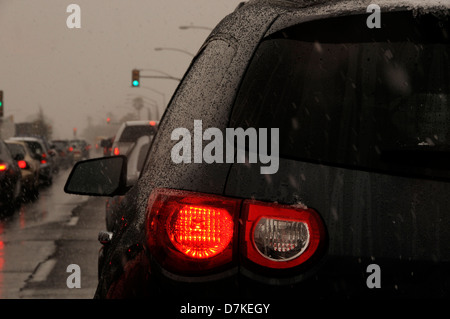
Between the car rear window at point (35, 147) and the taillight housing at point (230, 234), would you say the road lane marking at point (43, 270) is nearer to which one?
the taillight housing at point (230, 234)

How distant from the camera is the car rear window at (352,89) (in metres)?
2.19

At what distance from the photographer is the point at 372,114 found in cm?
223

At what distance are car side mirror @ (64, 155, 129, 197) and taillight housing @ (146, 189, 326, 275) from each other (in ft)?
4.55

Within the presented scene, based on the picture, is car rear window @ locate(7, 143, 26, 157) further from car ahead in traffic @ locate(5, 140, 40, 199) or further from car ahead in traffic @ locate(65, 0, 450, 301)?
car ahead in traffic @ locate(65, 0, 450, 301)

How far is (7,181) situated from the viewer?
16625mm

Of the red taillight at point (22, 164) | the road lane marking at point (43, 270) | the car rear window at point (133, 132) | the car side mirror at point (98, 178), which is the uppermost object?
the car side mirror at point (98, 178)

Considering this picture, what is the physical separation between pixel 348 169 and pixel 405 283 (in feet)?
1.02

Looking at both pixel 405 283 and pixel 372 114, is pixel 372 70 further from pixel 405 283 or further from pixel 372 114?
pixel 405 283

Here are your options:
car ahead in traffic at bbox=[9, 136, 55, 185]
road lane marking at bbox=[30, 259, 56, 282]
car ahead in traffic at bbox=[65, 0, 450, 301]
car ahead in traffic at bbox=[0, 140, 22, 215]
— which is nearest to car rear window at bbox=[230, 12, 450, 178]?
car ahead in traffic at bbox=[65, 0, 450, 301]

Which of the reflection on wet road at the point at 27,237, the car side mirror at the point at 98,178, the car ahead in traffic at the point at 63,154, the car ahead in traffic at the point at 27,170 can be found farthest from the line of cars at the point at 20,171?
the car ahead in traffic at the point at 63,154

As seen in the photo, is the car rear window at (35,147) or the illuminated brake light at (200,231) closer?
the illuminated brake light at (200,231)

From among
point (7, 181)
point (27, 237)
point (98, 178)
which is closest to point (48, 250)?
point (27, 237)
